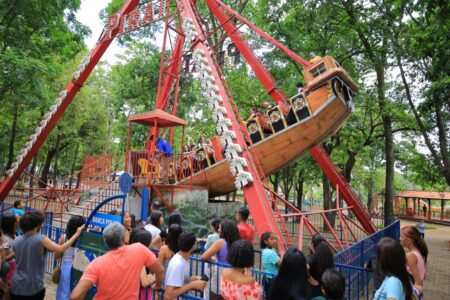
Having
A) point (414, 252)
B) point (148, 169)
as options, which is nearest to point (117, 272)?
point (414, 252)

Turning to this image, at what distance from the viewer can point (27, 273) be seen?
405 centimetres

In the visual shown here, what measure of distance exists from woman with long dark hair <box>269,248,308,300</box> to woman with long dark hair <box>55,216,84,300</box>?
2619 mm

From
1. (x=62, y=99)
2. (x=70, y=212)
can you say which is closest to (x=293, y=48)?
(x=62, y=99)

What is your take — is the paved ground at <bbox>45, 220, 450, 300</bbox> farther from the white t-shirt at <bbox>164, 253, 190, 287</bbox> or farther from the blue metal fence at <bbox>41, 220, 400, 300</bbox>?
the white t-shirt at <bbox>164, 253, 190, 287</bbox>

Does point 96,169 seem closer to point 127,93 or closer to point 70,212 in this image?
point 70,212

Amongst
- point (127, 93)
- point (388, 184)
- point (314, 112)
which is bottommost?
point (388, 184)

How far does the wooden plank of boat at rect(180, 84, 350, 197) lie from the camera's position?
36.3 ft

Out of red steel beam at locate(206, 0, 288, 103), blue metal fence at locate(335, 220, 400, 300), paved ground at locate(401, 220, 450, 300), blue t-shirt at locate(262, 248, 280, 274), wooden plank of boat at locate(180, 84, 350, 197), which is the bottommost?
paved ground at locate(401, 220, 450, 300)

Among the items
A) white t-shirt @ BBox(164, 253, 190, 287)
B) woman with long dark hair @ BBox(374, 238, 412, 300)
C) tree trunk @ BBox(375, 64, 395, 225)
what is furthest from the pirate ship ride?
woman with long dark hair @ BBox(374, 238, 412, 300)

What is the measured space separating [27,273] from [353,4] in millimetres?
14052

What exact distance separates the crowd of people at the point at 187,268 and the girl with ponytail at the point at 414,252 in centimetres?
1

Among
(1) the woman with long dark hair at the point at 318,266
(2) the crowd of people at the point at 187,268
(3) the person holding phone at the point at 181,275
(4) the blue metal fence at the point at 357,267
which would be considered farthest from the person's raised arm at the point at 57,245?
(4) the blue metal fence at the point at 357,267

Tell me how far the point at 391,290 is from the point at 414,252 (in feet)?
4.08

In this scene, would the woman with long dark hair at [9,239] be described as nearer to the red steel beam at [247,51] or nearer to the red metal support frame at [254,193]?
the red metal support frame at [254,193]
